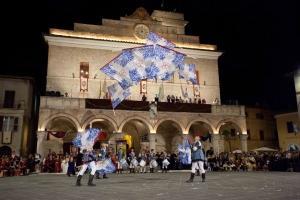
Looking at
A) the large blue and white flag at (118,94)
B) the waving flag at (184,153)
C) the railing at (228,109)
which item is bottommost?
the waving flag at (184,153)

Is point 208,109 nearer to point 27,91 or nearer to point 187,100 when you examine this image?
point 187,100

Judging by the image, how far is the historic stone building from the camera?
28031 millimetres

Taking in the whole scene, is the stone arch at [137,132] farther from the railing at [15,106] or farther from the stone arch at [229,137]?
the stone arch at [229,137]

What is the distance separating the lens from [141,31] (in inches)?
1380

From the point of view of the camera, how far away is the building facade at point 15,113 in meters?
30.4

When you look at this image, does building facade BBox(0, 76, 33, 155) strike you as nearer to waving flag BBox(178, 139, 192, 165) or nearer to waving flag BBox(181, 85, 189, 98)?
waving flag BBox(178, 139, 192, 165)

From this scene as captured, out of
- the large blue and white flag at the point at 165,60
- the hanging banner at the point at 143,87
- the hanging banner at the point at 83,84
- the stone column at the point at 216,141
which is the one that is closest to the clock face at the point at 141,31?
the hanging banner at the point at 143,87

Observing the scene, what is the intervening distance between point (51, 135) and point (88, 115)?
12.0 feet

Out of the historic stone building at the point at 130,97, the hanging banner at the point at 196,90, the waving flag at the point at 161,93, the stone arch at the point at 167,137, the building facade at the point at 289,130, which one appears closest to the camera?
the historic stone building at the point at 130,97

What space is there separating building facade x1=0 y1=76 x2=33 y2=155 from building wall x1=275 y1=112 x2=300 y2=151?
3143 centimetres

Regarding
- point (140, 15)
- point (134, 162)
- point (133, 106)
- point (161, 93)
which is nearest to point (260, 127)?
point (161, 93)

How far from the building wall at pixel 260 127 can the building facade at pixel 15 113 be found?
2743cm

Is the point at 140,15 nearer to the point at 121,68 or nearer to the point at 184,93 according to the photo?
the point at 184,93

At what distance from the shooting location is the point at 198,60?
36.4m
